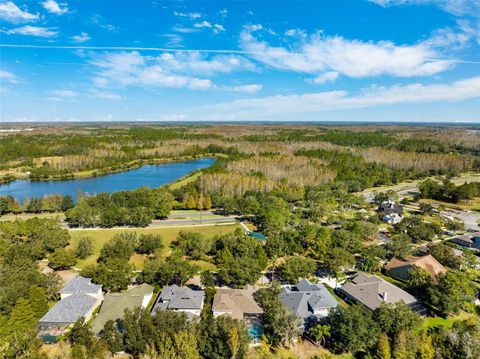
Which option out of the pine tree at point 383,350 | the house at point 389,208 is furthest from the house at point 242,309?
the house at point 389,208

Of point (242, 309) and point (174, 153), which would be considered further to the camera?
point (174, 153)

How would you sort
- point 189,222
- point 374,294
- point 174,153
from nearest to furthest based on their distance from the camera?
point 374,294 < point 189,222 < point 174,153

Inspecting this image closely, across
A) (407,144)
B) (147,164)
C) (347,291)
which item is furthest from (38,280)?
(407,144)

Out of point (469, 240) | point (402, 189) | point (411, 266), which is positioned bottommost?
point (402, 189)

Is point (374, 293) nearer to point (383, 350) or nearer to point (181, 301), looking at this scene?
point (383, 350)

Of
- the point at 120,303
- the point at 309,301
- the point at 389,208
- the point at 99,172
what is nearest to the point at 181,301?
the point at 120,303

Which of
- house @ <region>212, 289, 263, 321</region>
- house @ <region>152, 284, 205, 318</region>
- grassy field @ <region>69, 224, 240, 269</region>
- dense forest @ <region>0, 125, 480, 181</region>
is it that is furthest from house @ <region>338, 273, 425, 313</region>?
dense forest @ <region>0, 125, 480, 181</region>

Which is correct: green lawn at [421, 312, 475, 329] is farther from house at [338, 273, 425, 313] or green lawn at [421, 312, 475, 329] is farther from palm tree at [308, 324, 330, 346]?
palm tree at [308, 324, 330, 346]

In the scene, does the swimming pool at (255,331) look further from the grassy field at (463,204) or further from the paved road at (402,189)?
the grassy field at (463,204)
